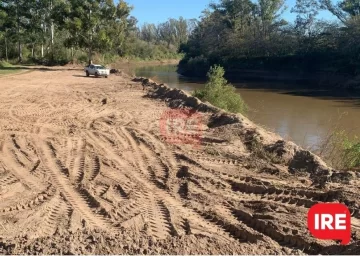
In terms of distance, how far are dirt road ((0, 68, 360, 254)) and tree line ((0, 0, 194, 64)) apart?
3765 cm

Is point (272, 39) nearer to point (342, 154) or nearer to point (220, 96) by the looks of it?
point (220, 96)

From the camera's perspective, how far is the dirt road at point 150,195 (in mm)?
6227

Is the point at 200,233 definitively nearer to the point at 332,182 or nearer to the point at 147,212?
the point at 147,212

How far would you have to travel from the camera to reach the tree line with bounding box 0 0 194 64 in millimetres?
50031

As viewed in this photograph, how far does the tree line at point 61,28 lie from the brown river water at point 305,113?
18816mm

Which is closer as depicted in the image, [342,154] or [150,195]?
[150,195]

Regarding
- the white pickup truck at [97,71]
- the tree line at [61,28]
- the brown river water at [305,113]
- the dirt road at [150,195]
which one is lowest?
the brown river water at [305,113]

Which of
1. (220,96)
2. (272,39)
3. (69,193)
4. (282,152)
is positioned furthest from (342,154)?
(272,39)

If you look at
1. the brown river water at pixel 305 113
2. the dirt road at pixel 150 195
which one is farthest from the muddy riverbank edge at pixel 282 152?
the brown river water at pixel 305 113

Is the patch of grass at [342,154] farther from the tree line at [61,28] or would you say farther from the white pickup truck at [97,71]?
the tree line at [61,28]

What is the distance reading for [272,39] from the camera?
65125mm

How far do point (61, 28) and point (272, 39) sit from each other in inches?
1227

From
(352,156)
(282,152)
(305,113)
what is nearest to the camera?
(282,152)

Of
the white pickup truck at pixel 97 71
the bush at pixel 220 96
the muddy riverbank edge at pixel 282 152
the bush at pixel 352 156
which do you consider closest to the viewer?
the muddy riverbank edge at pixel 282 152
